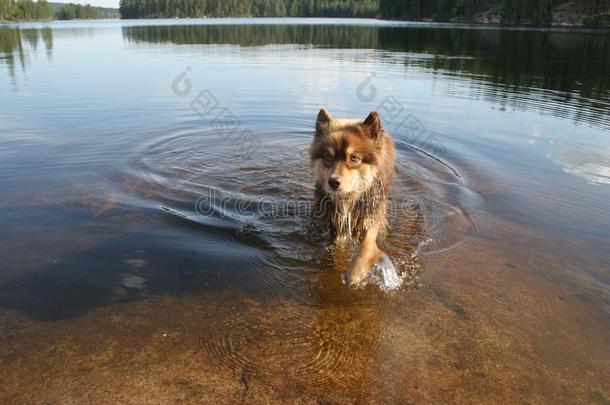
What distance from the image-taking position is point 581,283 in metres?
5.31

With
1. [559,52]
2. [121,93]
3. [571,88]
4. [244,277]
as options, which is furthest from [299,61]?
[244,277]

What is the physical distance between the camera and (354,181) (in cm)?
532

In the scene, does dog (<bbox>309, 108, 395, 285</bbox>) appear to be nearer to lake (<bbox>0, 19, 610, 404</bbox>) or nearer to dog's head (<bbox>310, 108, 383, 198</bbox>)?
dog's head (<bbox>310, 108, 383, 198</bbox>)

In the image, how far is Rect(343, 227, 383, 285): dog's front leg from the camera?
509 centimetres

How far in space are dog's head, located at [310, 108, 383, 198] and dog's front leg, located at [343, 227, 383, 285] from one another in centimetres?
74

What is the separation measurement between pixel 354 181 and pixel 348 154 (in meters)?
0.35

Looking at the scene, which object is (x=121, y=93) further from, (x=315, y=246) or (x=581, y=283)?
(x=581, y=283)

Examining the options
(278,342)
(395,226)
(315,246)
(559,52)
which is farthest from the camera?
(559,52)

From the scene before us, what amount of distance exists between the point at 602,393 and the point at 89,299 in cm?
514

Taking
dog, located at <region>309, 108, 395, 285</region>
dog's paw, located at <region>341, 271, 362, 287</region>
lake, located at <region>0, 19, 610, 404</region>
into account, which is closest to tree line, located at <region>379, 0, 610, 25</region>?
lake, located at <region>0, 19, 610, 404</region>

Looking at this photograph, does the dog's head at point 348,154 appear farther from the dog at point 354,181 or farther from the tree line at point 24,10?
the tree line at point 24,10

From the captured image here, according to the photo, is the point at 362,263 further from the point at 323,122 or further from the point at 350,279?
the point at 323,122

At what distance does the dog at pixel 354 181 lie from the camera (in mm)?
5195

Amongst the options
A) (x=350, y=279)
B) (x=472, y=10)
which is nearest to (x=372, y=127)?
(x=350, y=279)
